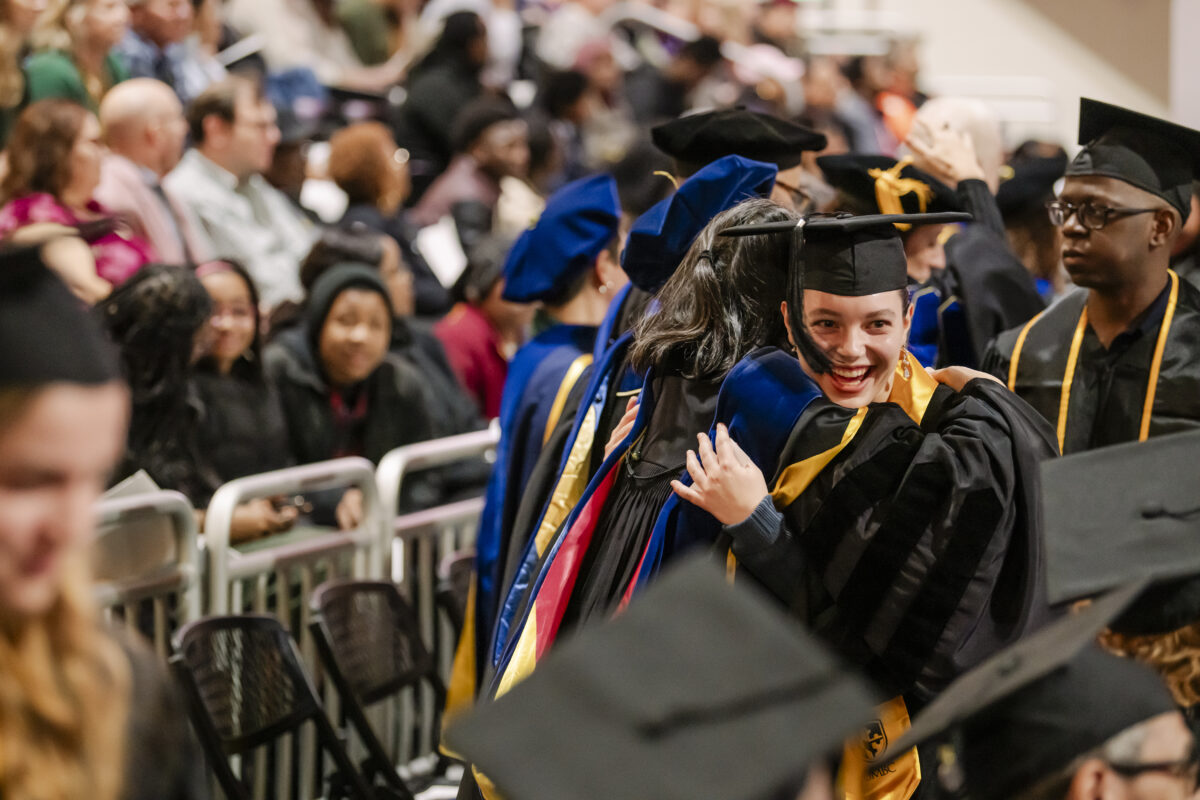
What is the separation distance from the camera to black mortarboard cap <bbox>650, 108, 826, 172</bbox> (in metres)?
3.73

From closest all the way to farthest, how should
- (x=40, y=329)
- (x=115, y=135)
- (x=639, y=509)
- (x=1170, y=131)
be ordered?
(x=40, y=329)
(x=639, y=509)
(x=1170, y=131)
(x=115, y=135)

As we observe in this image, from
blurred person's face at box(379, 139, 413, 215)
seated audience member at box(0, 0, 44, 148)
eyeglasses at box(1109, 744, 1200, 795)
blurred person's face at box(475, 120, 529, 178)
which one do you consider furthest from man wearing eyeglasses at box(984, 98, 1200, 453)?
blurred person's face at box(475, 120, 529, 178)

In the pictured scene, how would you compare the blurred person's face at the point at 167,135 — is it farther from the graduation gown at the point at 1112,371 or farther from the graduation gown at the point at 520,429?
Answer: the graduation gown at the point at 1112,371

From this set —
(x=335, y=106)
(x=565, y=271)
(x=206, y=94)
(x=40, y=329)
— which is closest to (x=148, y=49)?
(x=206, y=94)

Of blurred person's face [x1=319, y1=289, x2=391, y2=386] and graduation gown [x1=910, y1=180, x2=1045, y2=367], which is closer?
graduation gown [x1=910, y1=180, x2=1045, y2=367]

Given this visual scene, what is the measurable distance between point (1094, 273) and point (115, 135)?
4009mm

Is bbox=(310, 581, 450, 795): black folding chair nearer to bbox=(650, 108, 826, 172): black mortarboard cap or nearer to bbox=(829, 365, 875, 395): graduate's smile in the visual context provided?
bbox=(650, 108, 826, 172): black mortarboard cap

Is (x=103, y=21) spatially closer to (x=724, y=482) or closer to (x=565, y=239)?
(x=565, y=239)

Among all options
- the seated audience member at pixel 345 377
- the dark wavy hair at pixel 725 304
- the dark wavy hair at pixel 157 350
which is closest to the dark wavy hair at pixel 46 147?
the dark wavy hair at pixel 157 350

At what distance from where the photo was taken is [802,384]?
2580 millimetres

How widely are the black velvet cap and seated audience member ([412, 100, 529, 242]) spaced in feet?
17.1

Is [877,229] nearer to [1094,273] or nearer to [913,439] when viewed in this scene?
[913,439]

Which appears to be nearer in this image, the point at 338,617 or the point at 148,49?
the point at 338,617

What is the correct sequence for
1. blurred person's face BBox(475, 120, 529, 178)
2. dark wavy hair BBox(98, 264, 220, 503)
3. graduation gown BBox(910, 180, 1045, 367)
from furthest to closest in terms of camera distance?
blurred person's face BBox(475, 120, 529, 178), dark wavy hair BBox(98, 264, 220, 503), graduation gown BBox(910, 180, 1045, 367)
